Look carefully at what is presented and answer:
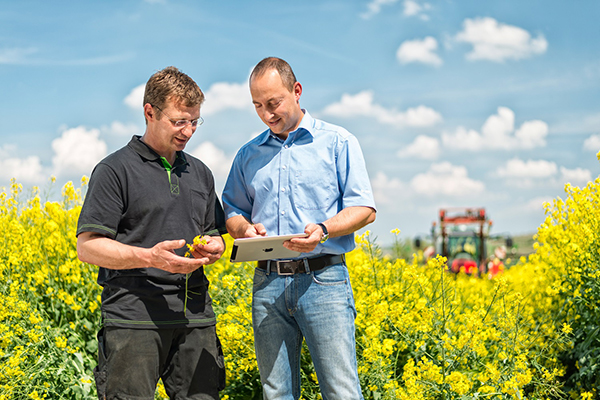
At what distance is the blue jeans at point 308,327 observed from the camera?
2.49 metres

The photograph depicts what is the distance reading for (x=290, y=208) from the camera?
8.49 feet

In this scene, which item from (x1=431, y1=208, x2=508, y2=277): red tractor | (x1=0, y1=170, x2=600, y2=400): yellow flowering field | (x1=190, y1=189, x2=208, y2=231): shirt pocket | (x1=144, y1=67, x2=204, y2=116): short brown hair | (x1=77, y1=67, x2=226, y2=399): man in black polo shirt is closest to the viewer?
(x1=77, y1=67, x2=226, y2=399): man in black polo shirt

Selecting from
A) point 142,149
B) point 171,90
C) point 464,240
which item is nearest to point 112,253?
point 142,149

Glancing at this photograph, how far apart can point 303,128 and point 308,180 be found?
0.25 metres

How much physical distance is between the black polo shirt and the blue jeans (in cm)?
27

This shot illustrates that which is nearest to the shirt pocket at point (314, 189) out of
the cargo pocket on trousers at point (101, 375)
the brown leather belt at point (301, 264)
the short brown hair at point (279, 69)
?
the brown leather belt at point (301, 264)

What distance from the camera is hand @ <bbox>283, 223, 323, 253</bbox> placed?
7.60ft

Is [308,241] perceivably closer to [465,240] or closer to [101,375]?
[101,375]

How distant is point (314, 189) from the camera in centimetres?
259

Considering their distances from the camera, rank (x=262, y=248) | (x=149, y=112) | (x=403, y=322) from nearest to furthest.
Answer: (x=262, y=248) < (x=149, y=112) < (x=403, y=322)

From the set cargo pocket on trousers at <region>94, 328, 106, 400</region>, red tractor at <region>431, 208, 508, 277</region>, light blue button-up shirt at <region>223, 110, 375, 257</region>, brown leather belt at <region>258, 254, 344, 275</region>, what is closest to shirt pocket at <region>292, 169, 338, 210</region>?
light blue button-up shirt at <region>223, 110, 375, 257</region>

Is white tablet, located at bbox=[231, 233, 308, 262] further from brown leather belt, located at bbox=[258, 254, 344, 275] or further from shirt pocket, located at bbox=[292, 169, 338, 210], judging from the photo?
shirt pocket, located at bbox=[292, 169, 338, 210]

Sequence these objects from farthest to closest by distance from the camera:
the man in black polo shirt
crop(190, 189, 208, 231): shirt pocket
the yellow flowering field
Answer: the yellow flowering field < crop(190, 189, 208, 231): shirt pocket < the man in black polo shirt

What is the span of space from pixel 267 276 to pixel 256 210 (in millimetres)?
321
